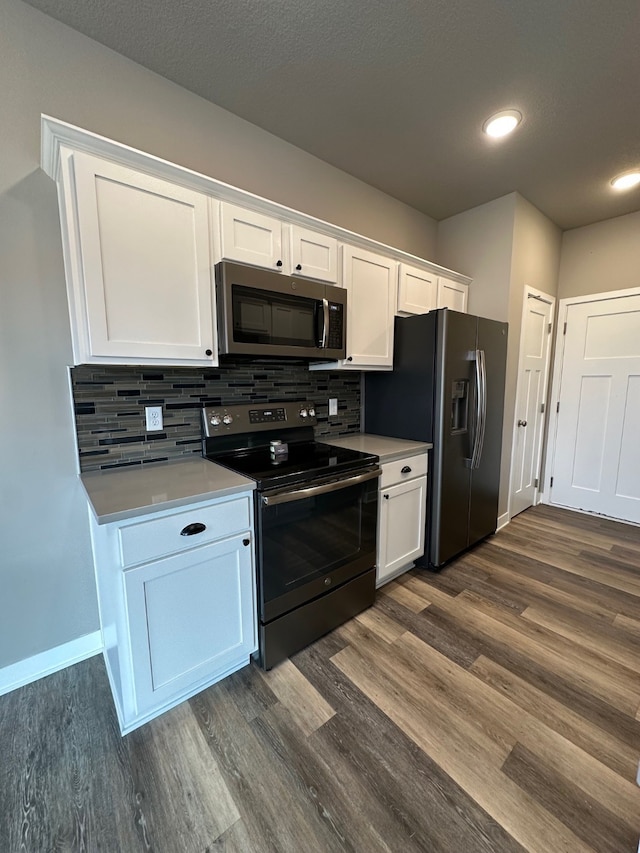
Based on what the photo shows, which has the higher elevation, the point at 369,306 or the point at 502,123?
the point at 502,123

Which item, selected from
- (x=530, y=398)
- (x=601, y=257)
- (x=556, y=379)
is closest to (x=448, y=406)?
(x=530, y=398)

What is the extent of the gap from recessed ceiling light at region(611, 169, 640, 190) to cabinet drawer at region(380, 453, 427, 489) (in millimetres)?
2447

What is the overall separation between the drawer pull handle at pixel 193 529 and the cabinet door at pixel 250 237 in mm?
1176

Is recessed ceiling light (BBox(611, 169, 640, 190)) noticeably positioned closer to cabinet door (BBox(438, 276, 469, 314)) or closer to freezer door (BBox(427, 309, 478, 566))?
cabinet door (BBox(438, 276, 469, 314))

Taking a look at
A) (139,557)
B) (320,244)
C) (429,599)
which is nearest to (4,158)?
(320,244)

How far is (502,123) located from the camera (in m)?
1.98

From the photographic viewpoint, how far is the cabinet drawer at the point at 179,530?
47.0 inches

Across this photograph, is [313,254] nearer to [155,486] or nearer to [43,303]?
[43,303]

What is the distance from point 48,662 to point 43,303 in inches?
63.1

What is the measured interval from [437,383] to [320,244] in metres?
1.09

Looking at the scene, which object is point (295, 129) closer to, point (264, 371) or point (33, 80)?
point (33, 80)

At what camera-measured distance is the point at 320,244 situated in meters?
1.95

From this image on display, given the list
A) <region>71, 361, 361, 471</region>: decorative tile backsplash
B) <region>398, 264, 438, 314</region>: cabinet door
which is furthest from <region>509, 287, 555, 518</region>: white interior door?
<region>71, 361, 361, 471</region>: decorative tile backsplash

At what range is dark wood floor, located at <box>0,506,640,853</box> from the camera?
1.05m
